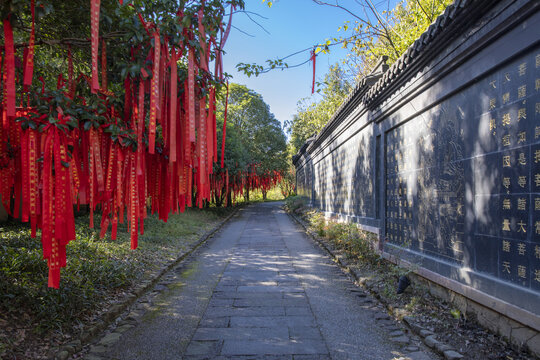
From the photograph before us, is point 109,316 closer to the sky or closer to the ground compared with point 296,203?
closer to the ground

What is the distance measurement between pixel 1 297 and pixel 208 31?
3185 mm

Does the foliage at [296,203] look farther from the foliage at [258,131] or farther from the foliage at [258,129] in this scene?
the foliage at [258,129]

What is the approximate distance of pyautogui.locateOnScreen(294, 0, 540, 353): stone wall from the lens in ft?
10.1

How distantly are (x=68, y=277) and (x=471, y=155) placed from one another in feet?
15.2

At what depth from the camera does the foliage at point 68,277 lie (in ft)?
11.6

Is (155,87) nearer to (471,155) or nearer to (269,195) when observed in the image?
(471,155)

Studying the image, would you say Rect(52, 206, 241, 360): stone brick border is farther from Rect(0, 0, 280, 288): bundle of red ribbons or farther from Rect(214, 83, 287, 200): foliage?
Rect(214, 83, 287, 200): foliage

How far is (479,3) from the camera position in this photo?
3480 mm

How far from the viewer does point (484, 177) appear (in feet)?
12.1

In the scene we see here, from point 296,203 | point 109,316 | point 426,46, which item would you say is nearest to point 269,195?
point 296,203

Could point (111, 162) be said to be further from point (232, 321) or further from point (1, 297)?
point (232, 321)

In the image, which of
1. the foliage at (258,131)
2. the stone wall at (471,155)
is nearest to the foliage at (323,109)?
the foliage at (258,131)

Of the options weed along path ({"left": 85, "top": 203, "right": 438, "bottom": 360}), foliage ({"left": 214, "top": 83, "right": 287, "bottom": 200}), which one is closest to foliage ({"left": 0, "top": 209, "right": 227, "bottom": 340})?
weed along path ({"left": 85, "top": 203, "right": 438, "bottom": 360})

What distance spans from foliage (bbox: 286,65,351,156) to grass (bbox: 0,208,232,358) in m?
10.0
